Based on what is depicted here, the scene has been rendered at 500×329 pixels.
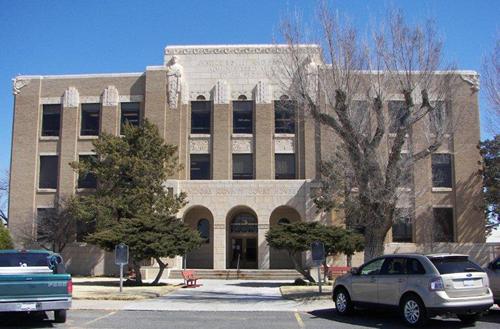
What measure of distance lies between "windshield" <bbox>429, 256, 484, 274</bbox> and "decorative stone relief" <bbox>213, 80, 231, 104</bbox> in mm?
27403

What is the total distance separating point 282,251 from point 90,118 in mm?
16317

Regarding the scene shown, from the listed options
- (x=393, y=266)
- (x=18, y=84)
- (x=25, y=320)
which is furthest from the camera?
(x=18, y=84)

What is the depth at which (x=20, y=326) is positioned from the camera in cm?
1230

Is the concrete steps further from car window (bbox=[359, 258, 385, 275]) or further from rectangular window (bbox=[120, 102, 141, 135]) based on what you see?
car window (bbox=[359, 258, 385, 275])

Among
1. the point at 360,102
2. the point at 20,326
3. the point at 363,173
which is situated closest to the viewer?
the point at 20,326

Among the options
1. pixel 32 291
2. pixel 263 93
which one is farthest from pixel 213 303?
pixel 263 93

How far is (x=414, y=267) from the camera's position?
12.5 metres

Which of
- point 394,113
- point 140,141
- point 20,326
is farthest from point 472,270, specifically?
point 140,141

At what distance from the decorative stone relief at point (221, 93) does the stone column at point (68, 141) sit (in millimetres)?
9812

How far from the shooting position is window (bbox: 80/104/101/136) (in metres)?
39.1

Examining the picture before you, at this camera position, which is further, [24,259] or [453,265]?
[24,259]

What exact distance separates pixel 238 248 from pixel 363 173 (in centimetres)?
2009

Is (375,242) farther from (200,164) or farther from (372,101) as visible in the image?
(200,164)

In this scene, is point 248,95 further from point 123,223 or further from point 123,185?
point 123,223
